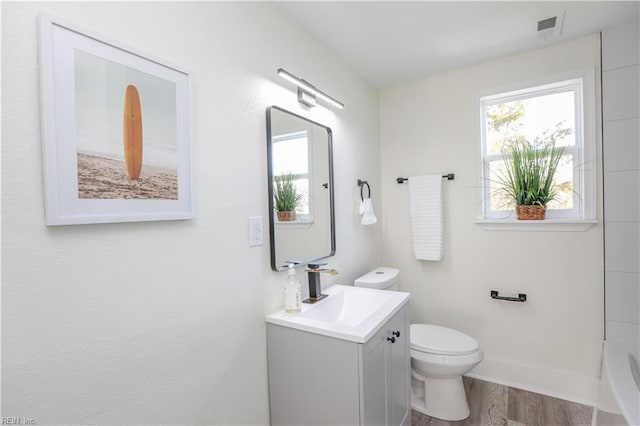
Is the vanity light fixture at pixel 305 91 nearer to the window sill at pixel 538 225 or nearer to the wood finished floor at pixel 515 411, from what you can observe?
the window sill at pixel 538 225

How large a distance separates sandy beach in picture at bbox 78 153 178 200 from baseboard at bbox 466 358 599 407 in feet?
8.15

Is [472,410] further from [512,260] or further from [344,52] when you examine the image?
[344,52]

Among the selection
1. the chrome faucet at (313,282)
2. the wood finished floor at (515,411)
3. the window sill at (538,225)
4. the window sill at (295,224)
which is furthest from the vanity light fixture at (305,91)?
the wood finished floor at (515,411)

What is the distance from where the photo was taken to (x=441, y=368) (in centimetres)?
183

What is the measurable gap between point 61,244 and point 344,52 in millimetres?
1928

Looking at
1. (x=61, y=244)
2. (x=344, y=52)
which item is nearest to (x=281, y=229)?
(x=61, y=244)

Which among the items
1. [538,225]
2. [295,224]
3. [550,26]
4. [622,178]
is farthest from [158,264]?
[622,178]

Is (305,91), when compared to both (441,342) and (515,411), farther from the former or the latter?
(515,411)

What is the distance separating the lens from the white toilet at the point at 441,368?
1.82m

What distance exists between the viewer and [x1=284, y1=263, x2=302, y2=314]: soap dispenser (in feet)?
4.86

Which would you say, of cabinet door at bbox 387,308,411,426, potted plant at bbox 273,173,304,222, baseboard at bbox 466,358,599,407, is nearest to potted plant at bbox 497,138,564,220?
baseboard at bbox 466,358,599,407

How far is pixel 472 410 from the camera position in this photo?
1.97 m

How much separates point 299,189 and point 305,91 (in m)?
0.56

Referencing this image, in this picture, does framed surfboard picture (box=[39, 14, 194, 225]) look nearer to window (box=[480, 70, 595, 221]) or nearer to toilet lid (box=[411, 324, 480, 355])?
toilet lid (box=[411, 324, 480, 355])
